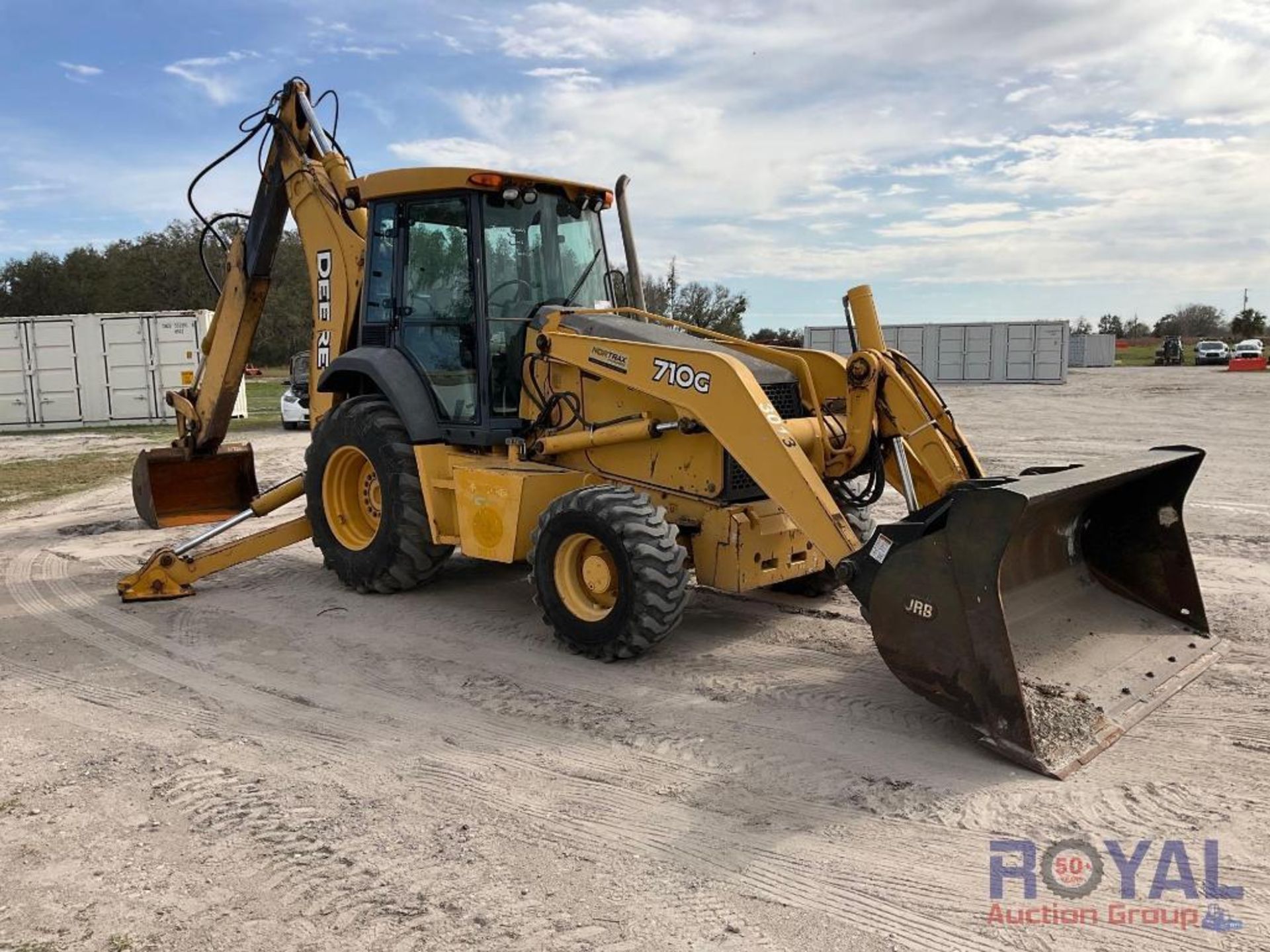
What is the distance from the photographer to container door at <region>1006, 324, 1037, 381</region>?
→ 1422 inches

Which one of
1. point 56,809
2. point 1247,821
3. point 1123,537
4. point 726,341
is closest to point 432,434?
point 726,341

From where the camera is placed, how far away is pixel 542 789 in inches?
153

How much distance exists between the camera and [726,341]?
6.19 m

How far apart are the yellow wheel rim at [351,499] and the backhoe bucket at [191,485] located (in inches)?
81.7

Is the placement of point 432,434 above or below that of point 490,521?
above

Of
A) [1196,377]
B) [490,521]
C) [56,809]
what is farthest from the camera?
[1196,377]

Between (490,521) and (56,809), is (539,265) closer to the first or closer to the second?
(490,521)

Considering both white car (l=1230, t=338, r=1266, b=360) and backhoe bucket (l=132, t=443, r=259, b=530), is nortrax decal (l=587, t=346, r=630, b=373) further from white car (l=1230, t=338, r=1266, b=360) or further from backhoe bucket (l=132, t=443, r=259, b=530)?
white car (l=1230, t=338, r=1266, b=360)

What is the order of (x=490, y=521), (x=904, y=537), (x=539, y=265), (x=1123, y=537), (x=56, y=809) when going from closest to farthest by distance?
(x=56, y=809) → (x=904, y=537) → (x=1123, y=537) → (x=490, y=521) → (x=539, y=265)

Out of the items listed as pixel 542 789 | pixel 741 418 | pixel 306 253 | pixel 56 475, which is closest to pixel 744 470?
pixel 741 418

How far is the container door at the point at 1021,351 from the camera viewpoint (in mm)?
36125

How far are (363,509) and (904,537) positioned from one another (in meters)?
4.24

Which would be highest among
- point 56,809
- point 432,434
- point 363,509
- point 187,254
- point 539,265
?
point 187,254

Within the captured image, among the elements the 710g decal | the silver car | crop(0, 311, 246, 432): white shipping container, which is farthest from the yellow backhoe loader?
the silver car
